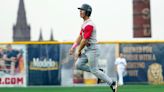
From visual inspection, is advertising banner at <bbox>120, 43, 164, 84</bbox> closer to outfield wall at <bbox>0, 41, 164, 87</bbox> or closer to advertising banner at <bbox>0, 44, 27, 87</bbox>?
outfield wall at <bbox>0, 41, 164, 87</bbox>

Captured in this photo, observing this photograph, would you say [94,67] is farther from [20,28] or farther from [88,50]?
[20,28]

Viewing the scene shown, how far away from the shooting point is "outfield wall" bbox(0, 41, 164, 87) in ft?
86.3

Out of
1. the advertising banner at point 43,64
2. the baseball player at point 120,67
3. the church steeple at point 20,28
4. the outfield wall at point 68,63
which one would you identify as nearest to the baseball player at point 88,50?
the baseball player at point 120,67

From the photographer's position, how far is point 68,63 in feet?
87.5

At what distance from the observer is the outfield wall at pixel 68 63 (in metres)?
26.3

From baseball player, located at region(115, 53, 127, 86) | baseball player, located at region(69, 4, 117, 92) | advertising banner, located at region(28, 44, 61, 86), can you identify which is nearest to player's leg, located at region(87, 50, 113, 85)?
baseball player, located at region(69, 4, 117, 92)

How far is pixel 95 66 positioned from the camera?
1159 cm

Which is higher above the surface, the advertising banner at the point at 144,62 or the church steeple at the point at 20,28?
the church steeple at the point at 20,28

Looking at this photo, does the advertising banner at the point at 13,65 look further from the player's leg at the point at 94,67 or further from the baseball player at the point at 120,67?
the player's leg at the point at 94,67

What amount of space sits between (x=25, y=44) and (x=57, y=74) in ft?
6.62

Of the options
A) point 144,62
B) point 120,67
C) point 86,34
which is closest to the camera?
point 86,34

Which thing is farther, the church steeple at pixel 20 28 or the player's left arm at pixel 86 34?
the church steeple at pixel 20 28

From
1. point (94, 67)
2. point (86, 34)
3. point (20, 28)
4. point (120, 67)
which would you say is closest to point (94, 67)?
point (94, 67)

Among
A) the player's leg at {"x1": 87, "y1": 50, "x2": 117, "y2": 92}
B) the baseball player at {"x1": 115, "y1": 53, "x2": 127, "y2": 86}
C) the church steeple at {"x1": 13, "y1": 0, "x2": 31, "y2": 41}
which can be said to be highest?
the church steeple at {"x1": 13, "y1": 0, "x2": 31, "y2": 41}
